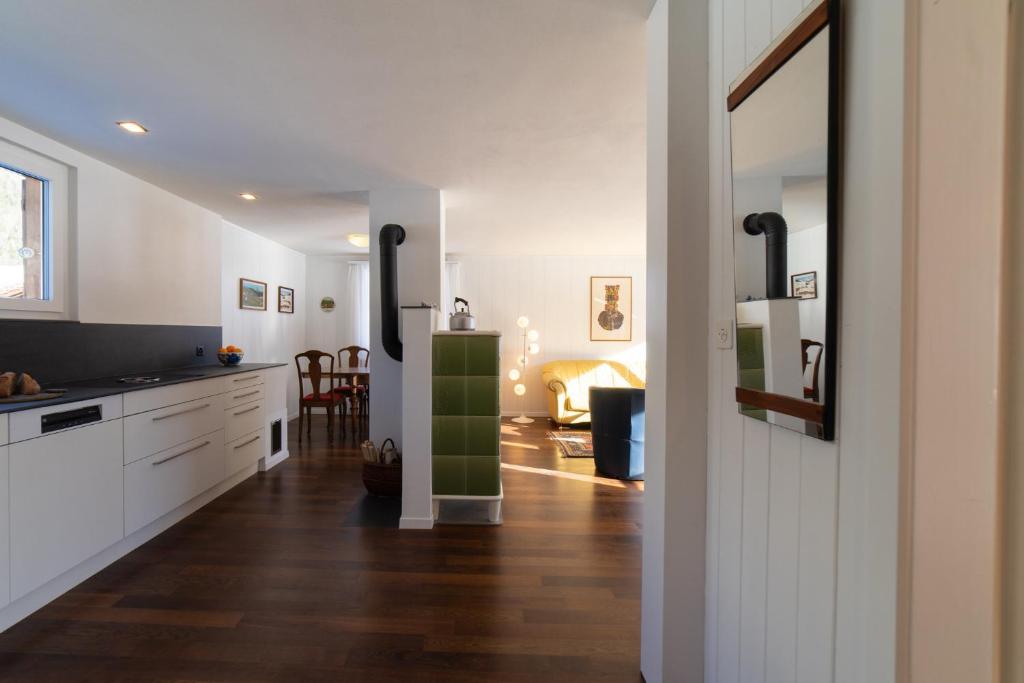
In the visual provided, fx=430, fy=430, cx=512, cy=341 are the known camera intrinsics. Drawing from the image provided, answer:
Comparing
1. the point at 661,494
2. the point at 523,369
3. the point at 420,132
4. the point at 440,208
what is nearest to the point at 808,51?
the point at 661,494

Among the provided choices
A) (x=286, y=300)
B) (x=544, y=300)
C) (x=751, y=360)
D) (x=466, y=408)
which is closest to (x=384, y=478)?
(x=466, y=408)

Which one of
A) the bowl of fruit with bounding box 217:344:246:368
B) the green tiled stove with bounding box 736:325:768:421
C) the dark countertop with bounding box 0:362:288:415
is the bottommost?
the dark countertop with bounding box 0:362:288:415

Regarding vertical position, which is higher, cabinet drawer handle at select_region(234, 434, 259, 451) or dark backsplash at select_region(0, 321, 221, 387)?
dark backsplash at select_region(0, 321, 221, 387)

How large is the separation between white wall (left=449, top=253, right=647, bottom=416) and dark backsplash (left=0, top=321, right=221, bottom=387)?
366 centimetres

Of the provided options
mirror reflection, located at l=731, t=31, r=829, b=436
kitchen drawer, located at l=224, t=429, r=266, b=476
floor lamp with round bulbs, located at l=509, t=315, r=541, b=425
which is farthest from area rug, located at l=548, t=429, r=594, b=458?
mirror reflection, located at l=731, t=31, r=829, b=436

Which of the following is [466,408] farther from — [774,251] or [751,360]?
[774,251]

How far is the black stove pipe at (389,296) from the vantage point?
11.6ft

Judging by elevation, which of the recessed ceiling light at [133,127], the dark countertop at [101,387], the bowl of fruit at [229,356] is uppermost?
the recessed ceiling light at [133,127]

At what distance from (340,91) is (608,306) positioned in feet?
17.0

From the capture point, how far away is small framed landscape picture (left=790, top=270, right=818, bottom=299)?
2.98ft

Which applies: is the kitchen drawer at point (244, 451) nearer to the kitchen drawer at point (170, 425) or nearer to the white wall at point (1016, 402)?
the kitchen drawer at point (170, 425)

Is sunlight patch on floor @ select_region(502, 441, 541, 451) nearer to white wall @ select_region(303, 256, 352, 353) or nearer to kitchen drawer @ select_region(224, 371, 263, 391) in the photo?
kitchen drawer @ select_region(224, 371, 263, 391)

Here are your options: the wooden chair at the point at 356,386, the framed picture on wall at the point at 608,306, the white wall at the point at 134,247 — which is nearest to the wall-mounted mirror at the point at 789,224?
the white wall at the point at 134,247

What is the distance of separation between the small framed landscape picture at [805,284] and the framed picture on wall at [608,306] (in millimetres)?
5729
